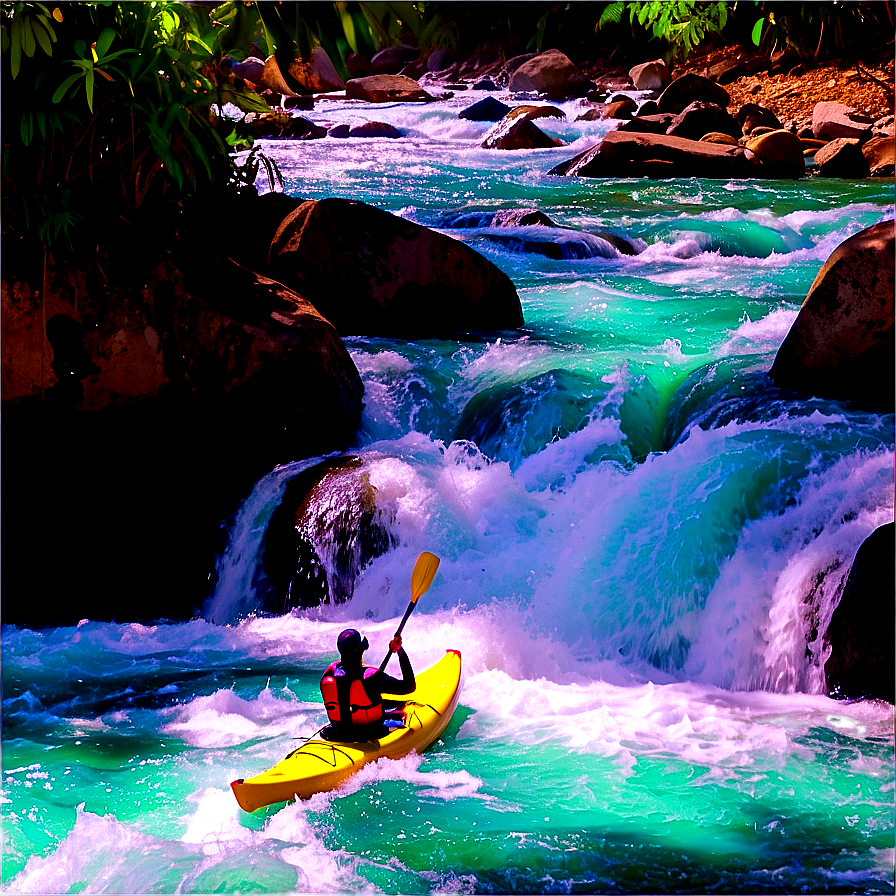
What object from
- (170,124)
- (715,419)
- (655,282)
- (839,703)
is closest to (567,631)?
(839,703)

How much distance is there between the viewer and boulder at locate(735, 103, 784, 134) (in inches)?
599

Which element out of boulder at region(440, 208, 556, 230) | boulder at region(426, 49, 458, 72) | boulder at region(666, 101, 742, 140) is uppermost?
boulder at region(426, 49, 458, 72)

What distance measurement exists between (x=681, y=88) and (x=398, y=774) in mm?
15439

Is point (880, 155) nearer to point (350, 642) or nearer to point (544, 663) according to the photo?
point (544, 663)

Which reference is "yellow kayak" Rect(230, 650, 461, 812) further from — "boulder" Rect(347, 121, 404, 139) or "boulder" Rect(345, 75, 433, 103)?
"boulder" Rect(345, 75, 433, 103)

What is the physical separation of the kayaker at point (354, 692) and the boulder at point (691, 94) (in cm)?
1485

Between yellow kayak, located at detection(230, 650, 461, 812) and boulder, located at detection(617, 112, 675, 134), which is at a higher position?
boulder, located at detection(617, 112, 675, 134)

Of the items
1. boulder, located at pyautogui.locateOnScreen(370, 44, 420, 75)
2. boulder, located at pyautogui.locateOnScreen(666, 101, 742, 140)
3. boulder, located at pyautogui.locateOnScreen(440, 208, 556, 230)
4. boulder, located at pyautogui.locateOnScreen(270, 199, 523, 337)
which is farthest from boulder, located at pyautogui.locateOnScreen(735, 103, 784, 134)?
boulder, located at pyautogui.locateOnScreen(370, 44, 420, 75)

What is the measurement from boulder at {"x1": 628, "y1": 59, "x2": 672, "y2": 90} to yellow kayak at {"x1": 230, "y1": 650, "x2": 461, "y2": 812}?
20.0 meters

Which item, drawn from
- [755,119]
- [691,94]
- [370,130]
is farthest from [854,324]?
[370,130]

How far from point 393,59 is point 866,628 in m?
27.5

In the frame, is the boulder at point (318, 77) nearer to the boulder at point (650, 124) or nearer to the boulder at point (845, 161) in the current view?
the boulder at point (650, 124)

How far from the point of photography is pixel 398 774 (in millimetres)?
3658

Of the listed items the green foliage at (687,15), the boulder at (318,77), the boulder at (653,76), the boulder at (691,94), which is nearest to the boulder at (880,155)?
the boulder at (691,94)
